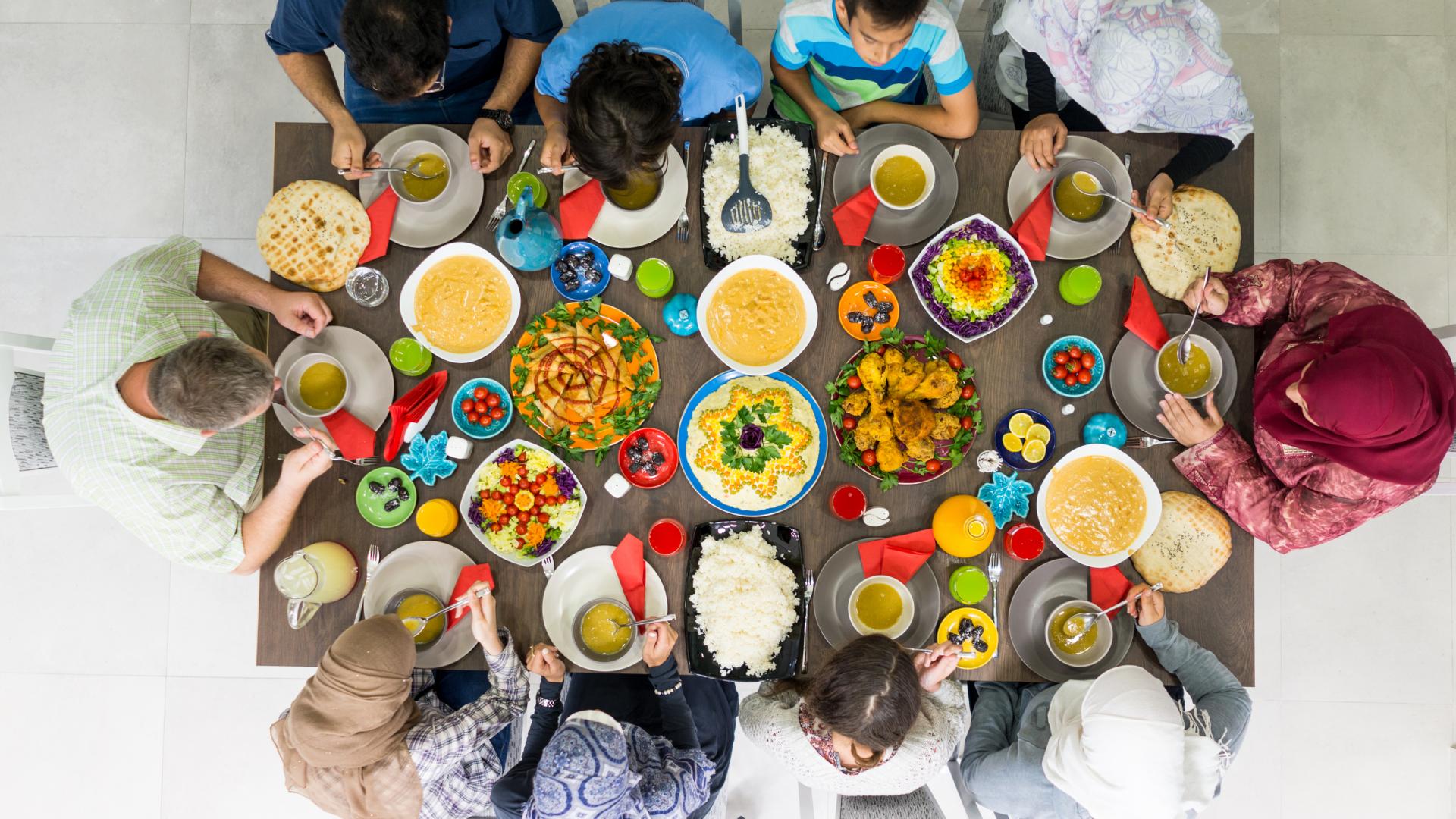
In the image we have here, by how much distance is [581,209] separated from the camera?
226cm

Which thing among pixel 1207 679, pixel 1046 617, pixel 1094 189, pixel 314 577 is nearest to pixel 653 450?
pixel 314 577

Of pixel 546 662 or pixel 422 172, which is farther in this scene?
pixel 422 172

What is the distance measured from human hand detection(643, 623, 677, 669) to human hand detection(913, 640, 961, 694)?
2.24ft

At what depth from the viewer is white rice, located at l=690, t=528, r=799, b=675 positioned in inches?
85.4

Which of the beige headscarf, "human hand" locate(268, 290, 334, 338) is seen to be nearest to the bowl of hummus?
"human hand" locate(268, 290, 334, 338)

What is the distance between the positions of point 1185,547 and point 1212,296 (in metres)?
0.71

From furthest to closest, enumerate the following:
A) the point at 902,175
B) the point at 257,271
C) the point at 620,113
Result: the point at 257,271
the point at 902,175
the point at 620,113

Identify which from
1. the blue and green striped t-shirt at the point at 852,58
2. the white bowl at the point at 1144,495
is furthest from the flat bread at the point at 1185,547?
the blue and green striped t-shirt at the point at 852,58

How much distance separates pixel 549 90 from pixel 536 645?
64.7 inches

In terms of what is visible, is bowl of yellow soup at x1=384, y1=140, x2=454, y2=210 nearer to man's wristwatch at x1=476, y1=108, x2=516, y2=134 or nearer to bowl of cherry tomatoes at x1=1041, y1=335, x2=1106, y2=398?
man's wristwatch at x1=476, y1=108, x2=516, y2=134

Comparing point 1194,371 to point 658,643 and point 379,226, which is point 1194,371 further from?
point 379,226

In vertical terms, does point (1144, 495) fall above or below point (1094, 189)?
below

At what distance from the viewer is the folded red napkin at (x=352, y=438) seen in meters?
2.18

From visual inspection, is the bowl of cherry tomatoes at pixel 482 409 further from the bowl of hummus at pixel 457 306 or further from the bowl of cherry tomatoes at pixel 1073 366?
the bowl of cherry tomatoes at pixel 1073 366
